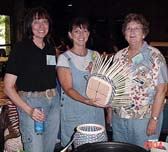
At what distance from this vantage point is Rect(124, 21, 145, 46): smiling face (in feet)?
6.44

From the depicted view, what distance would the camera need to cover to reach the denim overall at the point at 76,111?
6.80 feet

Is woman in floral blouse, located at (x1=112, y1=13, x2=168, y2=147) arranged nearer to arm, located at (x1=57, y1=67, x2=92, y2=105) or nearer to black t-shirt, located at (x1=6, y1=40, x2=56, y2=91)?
arm, located at (x1=57, y1=67, x2=92, y2=105)

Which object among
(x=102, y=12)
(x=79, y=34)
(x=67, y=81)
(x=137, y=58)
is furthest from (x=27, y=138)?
(x=102, y=12)

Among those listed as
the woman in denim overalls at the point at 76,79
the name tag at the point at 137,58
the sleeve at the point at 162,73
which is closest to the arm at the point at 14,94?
the woman in denim overalls at the point at 76,79

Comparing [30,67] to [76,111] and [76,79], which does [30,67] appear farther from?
[76,111]

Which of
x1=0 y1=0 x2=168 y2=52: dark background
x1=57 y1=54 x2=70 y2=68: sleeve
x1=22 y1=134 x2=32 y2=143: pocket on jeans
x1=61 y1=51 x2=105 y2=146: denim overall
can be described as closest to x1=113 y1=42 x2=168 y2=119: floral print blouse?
x1=61 y1=51 x2=105 y2=146: denim overall

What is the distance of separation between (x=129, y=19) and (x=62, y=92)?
641 millimetres

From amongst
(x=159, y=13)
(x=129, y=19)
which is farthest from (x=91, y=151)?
(x=159, y=13)

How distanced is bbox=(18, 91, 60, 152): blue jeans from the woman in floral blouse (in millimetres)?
411

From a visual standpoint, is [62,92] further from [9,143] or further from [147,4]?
[147,4]

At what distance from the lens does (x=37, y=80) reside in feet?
6.42

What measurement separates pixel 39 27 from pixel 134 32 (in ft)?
1.93

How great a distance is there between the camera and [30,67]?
6.33 feet

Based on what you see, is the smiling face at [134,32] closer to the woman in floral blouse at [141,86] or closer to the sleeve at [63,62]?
the woman in floral blouse at [141,86]
